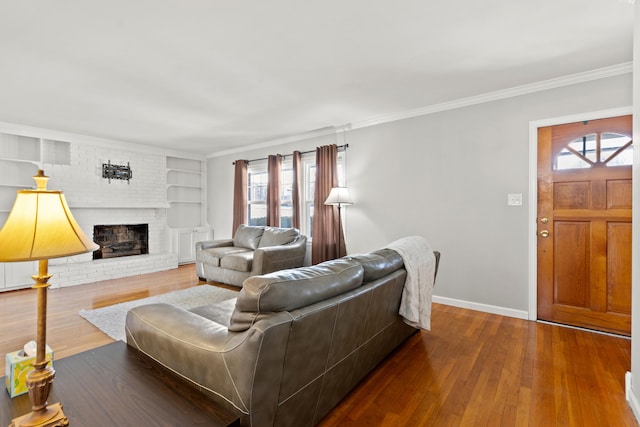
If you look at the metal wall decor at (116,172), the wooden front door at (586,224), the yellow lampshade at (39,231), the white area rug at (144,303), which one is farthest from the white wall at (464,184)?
the metal wall decor at (116,172)

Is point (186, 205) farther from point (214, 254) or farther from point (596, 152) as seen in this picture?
point (596, 152)

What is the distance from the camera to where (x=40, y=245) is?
897 mm

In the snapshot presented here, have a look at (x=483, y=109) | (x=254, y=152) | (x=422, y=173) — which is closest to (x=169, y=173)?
(x=254, y=152)

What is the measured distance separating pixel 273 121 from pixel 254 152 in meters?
1.60

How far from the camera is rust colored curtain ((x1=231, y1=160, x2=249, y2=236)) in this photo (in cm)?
581

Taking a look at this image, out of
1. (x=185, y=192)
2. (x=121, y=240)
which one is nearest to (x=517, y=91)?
(x=185, y=192)

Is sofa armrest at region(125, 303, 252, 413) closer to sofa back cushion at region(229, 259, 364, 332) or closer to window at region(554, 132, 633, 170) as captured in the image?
sofa back cushion at region(229, 259, 364, 332)

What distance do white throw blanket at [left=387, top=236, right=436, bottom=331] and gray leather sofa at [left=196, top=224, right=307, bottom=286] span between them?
6.98ft

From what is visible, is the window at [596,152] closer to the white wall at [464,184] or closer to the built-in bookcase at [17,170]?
the white wall at [464,184]

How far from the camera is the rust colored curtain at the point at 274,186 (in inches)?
207

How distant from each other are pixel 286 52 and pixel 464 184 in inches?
91.8

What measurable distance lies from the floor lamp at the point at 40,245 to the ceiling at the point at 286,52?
1546 millimetres

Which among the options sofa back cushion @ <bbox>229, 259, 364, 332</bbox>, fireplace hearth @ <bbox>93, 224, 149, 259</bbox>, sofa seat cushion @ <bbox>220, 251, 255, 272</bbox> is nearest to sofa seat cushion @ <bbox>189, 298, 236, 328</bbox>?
sofa back cushion @ <bbox>229, 259, 364, 332</bbox>

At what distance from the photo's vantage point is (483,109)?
132 inches
